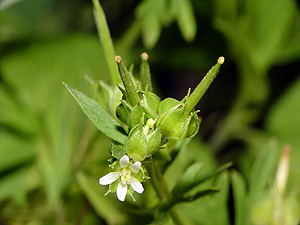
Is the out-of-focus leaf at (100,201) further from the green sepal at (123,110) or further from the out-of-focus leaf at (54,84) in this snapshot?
the green sepal at (123,110)

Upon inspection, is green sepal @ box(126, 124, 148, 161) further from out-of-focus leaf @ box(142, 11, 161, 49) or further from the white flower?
out-of-focus leaf @ box(142, 11, 161, 49)

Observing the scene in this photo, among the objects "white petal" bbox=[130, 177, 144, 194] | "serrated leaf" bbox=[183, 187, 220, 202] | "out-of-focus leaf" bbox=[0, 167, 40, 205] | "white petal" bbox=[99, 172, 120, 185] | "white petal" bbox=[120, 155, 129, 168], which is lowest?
"serrated leaf" bbox=[183, 187, 220, 202]

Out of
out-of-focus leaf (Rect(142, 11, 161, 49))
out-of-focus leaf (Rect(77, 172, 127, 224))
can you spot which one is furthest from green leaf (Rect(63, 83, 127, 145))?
out-of-focus leaf (Rect(142, 11, 161, 49))

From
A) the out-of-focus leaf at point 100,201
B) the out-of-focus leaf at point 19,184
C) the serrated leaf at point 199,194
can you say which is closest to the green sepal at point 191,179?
the serrated leaf at point 199,194

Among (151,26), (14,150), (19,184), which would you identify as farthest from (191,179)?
(14,150)

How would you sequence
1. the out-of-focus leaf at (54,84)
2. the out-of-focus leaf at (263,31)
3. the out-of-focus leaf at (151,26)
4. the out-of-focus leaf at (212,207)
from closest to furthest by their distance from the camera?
the out-of-focus leaf at (212,207), the out-of-focus leaf at (151,26), the out-of-focus leaf at (54,84), the out-of-focus leaf at (263,31)

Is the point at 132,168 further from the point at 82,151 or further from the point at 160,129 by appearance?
Answer: the point at 82,151

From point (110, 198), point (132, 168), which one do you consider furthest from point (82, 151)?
point (132, 168)
